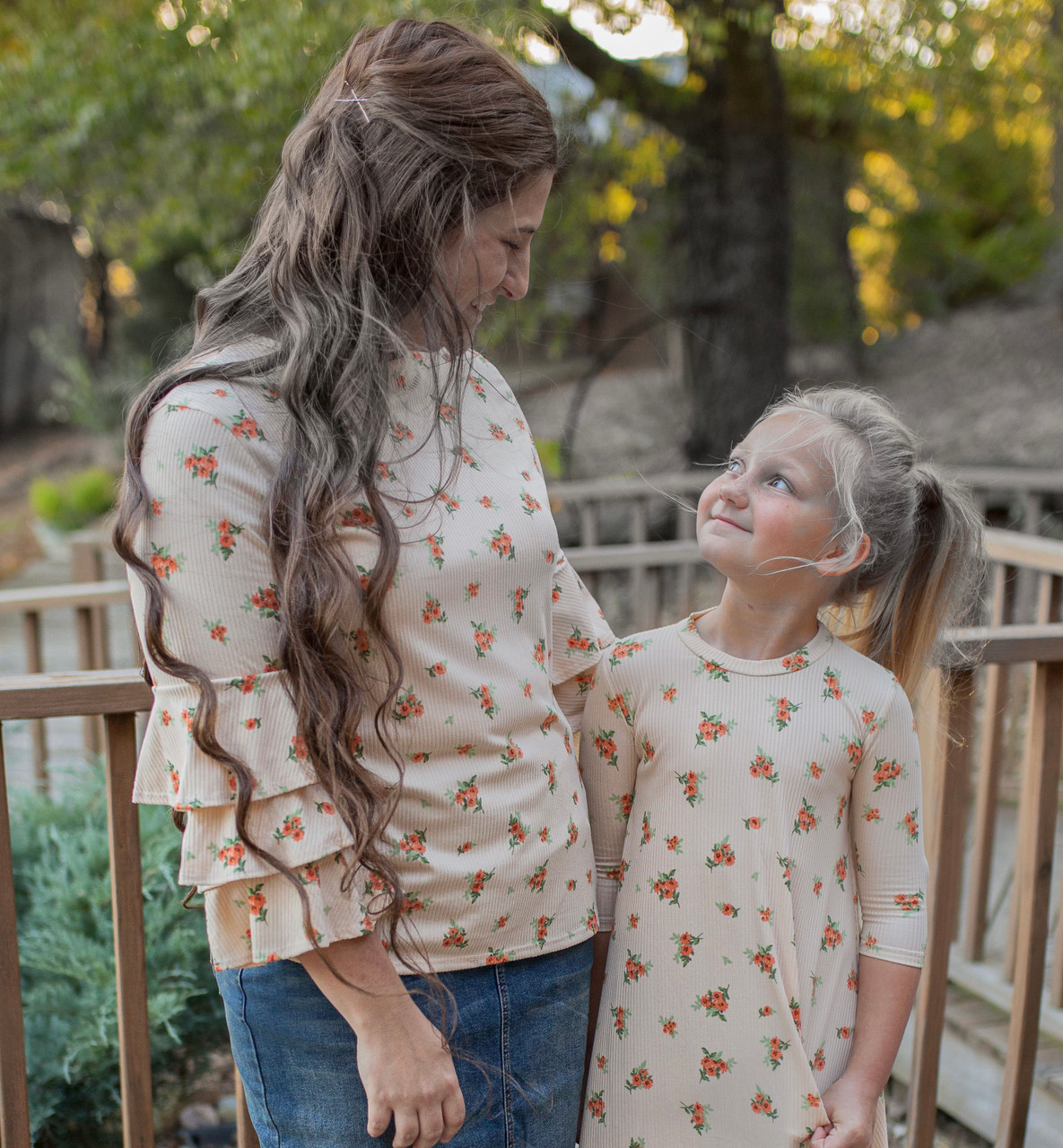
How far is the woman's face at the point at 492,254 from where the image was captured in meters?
1.06

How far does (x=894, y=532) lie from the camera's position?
1297mm

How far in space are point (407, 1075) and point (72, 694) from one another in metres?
0.65

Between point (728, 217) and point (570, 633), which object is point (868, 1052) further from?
point (728, 217)

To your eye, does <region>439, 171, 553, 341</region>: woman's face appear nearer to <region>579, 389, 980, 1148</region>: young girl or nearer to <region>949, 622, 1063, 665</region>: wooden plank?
<region>579, 389, 980, 1148</region>: young girl

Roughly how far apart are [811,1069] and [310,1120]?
0.56 m

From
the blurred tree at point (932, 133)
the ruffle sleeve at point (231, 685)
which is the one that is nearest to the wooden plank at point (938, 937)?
the ruffle sleeve at point (231, 685)

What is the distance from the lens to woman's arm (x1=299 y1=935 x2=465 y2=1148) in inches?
36.4

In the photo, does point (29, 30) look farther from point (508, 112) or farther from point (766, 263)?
point (508, 112)

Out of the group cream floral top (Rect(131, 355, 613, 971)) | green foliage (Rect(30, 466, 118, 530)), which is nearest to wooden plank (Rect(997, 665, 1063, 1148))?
cream floral top (Rect(131, 355, 613, 971))

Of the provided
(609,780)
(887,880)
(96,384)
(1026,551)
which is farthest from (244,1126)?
(96,384)

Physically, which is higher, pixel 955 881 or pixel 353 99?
pixel 353 99

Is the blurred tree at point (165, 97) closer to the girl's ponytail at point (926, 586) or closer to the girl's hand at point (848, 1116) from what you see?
the girl's ponytail at point (926, 586)

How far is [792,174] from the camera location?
8359 mm

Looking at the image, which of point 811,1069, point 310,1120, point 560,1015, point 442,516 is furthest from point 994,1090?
point 442,516
